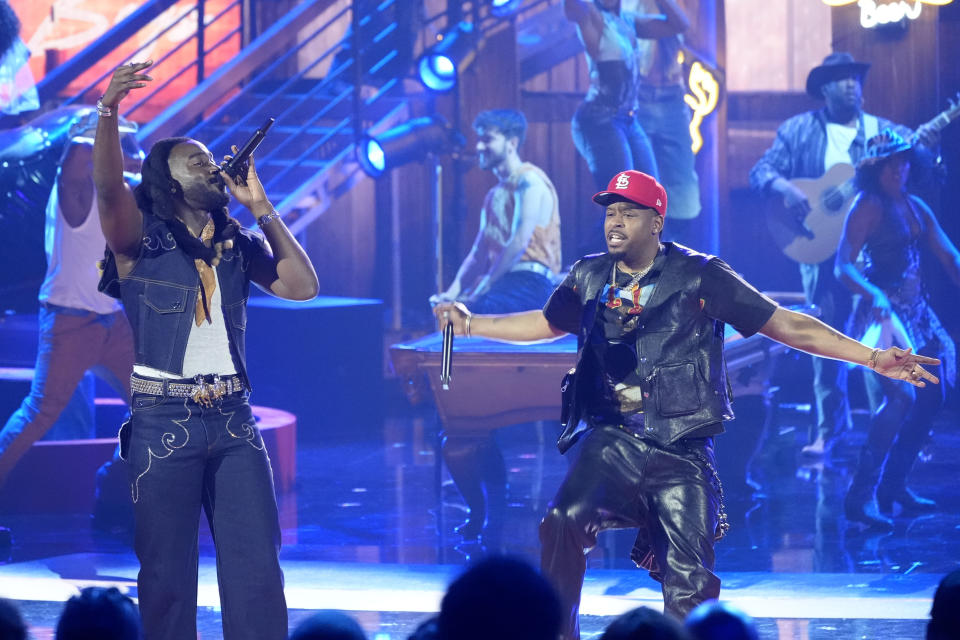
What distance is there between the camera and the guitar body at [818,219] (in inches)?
411

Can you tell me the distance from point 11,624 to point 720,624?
3.72 ft

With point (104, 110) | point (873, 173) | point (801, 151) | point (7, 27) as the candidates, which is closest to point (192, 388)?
point (104, 110)

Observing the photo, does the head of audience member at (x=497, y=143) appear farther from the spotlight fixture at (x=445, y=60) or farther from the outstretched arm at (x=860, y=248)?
the outstretched arm at (x=860, y=248)

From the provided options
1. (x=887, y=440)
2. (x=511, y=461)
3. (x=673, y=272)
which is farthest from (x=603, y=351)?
(x=511, y=461)

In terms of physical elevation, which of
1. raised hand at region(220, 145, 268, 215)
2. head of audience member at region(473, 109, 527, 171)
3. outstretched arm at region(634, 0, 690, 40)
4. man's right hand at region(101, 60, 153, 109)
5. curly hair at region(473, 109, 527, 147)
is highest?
outstretched arm at region(634, 0, 690, 40)

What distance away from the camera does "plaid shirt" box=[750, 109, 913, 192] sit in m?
10.4

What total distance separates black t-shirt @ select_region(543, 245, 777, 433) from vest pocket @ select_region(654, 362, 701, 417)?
0.26 feet

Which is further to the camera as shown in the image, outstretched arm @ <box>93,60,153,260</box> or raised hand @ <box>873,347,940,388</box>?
raised hand @ <box>873,347,940,388</box>

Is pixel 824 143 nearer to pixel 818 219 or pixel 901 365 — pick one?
pixel 818 219

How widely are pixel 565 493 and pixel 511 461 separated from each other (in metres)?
5.59

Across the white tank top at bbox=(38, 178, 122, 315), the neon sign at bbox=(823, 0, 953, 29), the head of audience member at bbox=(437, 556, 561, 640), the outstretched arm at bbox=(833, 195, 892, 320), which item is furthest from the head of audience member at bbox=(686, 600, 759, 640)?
the neon sign at bbox=(823, 0, 953, 29)

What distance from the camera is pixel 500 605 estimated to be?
2027mm

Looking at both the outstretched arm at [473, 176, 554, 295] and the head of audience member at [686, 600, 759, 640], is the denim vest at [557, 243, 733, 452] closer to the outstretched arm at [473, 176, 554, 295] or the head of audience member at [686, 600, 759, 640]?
the head of audience member at [686, 600, 759, 640]

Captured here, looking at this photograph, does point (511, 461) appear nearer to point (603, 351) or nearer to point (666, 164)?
point (666, 164)
